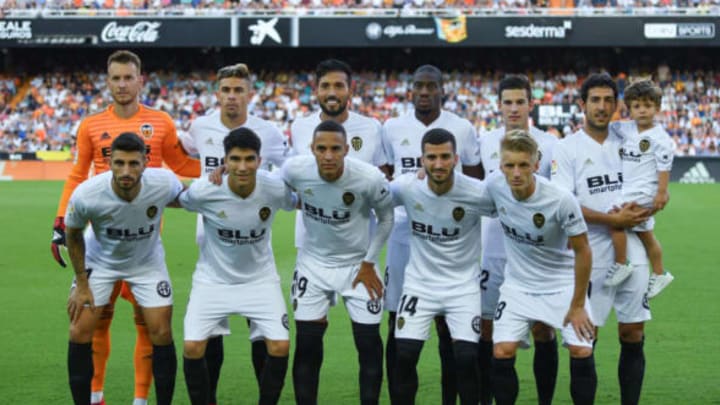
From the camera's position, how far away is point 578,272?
20.4 feet

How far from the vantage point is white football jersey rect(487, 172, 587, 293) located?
20.6 ft

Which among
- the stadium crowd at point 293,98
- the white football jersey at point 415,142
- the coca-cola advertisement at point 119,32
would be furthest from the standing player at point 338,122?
the coca-cola advertisement at point 119,32

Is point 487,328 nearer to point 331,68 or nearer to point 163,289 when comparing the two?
point 331,68

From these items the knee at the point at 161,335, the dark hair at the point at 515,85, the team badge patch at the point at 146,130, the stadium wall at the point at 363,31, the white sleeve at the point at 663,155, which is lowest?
the knee at the point at 161,335

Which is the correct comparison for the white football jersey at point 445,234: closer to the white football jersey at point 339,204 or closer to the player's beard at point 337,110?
the white football jersey at point 339,204

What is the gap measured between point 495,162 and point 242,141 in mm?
2025

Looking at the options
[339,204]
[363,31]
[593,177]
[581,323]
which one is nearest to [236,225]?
[339,204]

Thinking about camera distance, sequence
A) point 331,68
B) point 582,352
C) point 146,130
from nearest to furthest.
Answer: point 582,352 < point 331,68 < point 146,130

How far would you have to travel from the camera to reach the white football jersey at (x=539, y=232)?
A: 627 centimetres

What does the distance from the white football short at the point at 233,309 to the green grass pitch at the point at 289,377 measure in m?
1.10

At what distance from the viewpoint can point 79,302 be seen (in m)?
6.73

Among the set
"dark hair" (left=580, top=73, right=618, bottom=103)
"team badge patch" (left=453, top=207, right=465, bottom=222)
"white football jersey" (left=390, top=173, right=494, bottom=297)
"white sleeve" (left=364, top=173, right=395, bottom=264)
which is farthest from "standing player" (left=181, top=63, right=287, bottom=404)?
"dark hair" (left=580, top=73, right=618, bottom=103)

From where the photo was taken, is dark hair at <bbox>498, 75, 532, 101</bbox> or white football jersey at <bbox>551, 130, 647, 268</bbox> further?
dark hair at <bbox>498, 75, 532, 101</bbox>

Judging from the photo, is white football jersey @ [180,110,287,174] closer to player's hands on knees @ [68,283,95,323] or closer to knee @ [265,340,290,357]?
player's hands on knees @ [68,283,95,323]
